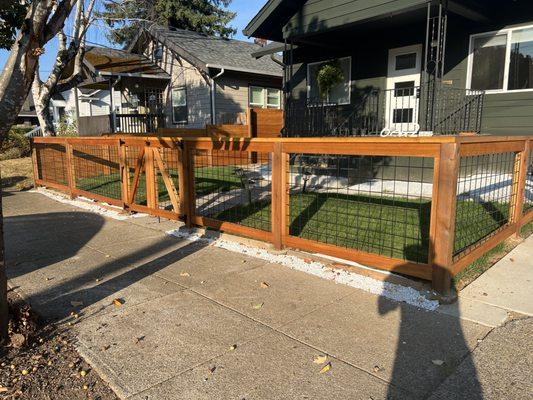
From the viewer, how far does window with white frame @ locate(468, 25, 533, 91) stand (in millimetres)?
9680

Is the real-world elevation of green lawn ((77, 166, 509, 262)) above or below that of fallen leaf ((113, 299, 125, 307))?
above

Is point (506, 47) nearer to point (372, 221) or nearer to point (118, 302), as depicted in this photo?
point (372, 221)

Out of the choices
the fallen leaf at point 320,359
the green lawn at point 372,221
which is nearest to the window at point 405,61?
the green lawn at point 372,221

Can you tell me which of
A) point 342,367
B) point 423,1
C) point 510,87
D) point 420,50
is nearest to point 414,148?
point 342,367

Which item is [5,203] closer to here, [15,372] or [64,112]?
[15,372]

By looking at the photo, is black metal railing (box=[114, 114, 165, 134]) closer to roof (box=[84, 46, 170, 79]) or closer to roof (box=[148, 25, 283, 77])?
roof (box=[84, 46, 170, 79])

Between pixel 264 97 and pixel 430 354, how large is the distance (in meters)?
17.6

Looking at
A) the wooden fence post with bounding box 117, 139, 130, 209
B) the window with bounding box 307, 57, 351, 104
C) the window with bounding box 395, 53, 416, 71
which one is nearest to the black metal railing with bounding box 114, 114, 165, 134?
the window with bounding box 307, 57, 351, 104

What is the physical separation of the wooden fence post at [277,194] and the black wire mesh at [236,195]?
0.77 m

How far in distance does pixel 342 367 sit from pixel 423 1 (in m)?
8.59

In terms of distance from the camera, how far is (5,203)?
9.14m

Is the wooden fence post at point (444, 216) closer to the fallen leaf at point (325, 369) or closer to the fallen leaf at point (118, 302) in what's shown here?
the fallen leaf at point (325, 369)

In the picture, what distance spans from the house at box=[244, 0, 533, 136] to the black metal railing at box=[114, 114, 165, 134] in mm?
6669

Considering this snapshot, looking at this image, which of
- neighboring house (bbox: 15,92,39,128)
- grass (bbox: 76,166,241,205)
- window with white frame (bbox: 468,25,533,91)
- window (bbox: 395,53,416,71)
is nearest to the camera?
grass (bbox: 76,166,241,205)
